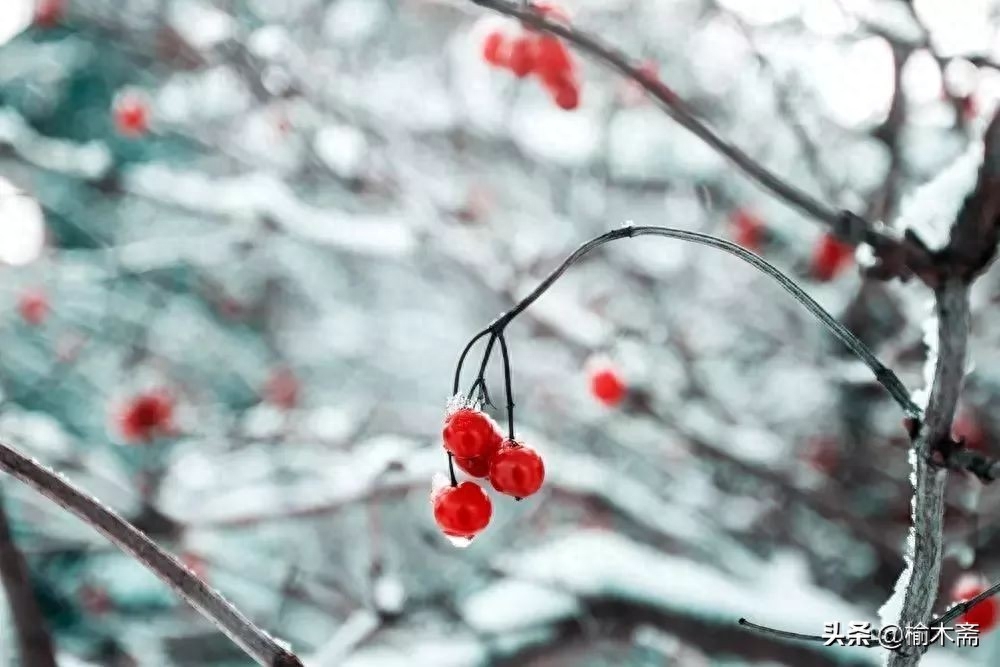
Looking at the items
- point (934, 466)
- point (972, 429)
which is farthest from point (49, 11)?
point (972, 429)

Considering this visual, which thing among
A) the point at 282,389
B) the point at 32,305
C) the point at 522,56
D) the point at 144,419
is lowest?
the point at 522,56

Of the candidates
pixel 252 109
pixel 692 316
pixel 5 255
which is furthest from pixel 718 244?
pixel 5 255

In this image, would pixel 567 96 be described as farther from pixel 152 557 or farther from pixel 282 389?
pixel 282 389

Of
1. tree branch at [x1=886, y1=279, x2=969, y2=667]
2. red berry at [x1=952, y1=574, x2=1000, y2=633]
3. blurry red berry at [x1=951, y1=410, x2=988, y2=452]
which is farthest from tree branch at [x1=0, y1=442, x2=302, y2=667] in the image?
blurry red berry at [x1=951, y1=410, x2=988, y2=452]

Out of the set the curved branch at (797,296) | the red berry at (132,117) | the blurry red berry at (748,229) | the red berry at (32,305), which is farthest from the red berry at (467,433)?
the red berry at (32,305)

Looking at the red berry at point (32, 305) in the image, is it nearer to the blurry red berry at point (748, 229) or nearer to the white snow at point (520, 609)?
the white snow at point (520, 609)

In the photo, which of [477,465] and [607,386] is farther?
[607,386]
